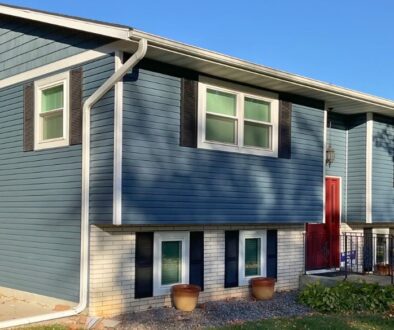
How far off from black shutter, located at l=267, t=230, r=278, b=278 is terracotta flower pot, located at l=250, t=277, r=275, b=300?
2.10 feet

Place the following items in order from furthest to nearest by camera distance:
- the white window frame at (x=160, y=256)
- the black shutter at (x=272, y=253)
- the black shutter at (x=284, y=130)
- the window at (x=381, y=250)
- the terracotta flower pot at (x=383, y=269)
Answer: the window at (x=381, y=250) < the terracotta flower pot at (x=383, y=269) < the black shutter at (x=272, y=253) < the black shutter at (x=284, y=130) < the white window frame at (x=160, y=256)

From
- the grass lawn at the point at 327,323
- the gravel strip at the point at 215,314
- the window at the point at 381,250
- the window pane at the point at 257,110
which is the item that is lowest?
the gravel strip at the point at 215,314

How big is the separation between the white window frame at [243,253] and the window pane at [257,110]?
2178 mm

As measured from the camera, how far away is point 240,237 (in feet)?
36.1

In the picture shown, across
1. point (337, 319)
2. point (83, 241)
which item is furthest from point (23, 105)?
point (337, 319)

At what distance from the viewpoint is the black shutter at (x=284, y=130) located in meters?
11.1

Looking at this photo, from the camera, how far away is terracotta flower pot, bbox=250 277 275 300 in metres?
10.8

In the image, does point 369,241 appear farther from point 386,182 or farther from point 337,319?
point 337,319

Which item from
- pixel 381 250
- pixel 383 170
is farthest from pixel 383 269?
pixel 383 170

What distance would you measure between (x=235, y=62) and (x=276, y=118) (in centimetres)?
206

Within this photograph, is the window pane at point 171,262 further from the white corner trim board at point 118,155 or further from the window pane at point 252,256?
the window pane at point 252,256

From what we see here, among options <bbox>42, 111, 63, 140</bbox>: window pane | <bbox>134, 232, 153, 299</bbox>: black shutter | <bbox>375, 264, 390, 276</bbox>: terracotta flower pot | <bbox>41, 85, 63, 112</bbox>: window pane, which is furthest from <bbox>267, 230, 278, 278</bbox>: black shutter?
<bbox>41, 85, 63, 112</bbox>: window pane

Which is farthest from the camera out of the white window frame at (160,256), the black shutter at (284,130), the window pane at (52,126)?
the black shutter at (284,130)

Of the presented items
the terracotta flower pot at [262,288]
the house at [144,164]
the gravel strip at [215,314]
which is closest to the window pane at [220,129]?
the house at [144,164]
